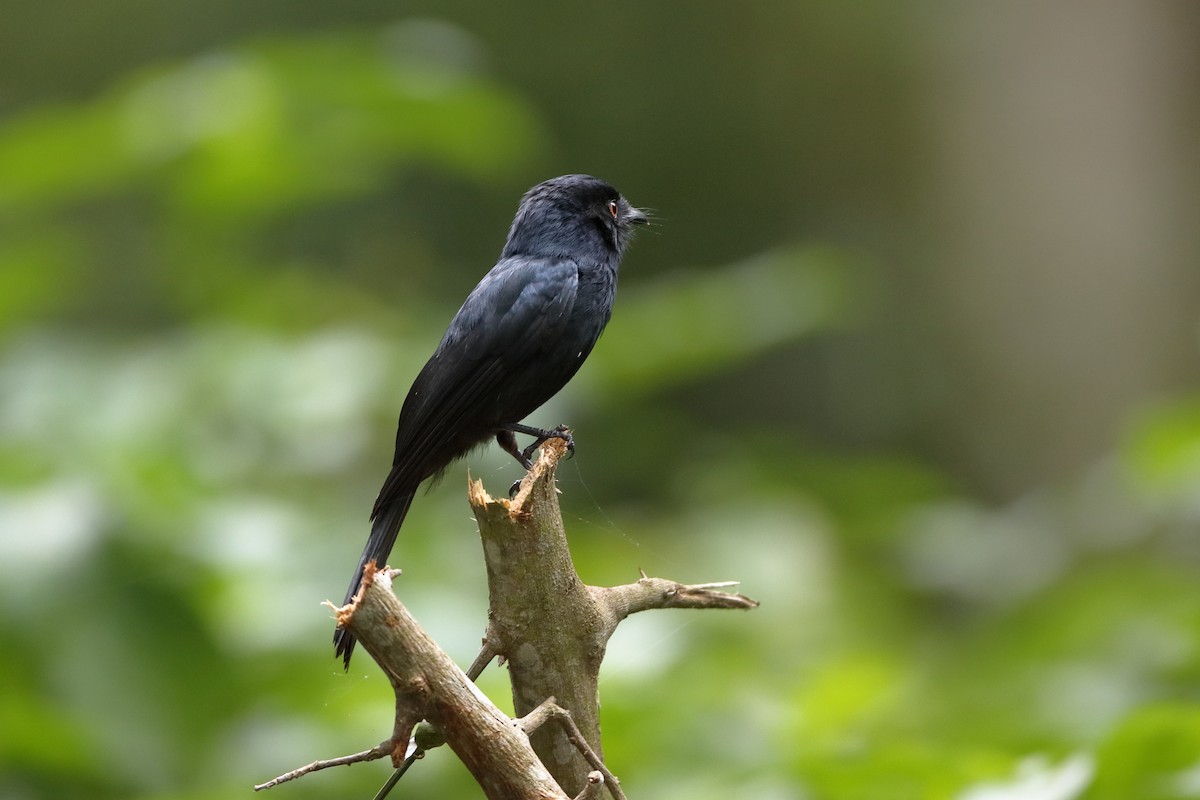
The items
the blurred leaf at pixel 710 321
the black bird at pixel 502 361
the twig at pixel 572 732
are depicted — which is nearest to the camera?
the twig at pixel 572 732

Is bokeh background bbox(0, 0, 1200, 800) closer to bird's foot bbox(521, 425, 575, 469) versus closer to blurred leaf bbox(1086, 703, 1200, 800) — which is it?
blurred leaf bbox(1086, 703, 1200, 800)

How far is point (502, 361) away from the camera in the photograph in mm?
3020

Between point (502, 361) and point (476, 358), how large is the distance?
7cm

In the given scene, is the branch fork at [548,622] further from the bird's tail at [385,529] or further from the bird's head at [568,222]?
the bird's head at [568,222]

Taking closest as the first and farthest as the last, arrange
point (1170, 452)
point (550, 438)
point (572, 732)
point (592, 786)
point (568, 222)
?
point (592, 786)
point (572, 732)
point (550, 438)
point (568, 222)
point (1170, 452)

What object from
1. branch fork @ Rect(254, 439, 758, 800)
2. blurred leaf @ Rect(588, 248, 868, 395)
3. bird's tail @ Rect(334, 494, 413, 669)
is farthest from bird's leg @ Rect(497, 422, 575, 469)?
blurred leaf @ Rect(588, 248, 868, 395)

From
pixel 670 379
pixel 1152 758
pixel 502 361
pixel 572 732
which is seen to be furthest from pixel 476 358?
Result: pixel 670 379

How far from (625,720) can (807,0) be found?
317 inches

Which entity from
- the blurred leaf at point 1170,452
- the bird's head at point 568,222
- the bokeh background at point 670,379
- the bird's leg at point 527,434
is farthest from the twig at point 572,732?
the blurred leaf at point 1170,452

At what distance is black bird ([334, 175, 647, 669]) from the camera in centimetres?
290

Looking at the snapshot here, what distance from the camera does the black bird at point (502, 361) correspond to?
114 inches

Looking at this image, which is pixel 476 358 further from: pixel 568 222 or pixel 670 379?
pixel 670 379

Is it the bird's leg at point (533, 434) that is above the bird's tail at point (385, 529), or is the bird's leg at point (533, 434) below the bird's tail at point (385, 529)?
above

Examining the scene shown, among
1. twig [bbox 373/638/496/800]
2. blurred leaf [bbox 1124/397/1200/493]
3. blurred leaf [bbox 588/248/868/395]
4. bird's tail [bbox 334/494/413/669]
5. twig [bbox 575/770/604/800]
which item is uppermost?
blurred leaf [bbox 588/248/868/395]
